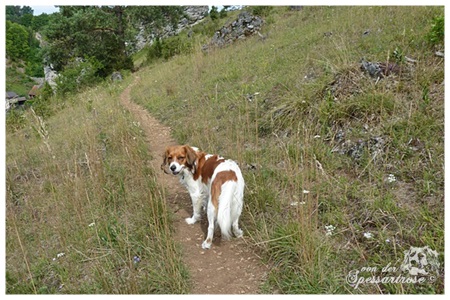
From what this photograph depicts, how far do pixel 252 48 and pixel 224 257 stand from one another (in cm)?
921

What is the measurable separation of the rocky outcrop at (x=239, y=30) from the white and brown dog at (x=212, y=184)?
11298mm

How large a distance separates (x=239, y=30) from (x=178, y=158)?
40.6ft

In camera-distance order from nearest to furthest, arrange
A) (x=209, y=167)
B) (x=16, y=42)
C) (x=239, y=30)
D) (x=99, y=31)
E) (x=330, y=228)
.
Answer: (x=330, y=228) < (x=209, y=167) < (x=239, y=30) < (x=99, y=31) < (x=16, y=42)

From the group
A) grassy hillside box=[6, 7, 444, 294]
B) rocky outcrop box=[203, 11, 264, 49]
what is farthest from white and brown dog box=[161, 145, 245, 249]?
rocky outcrop box=[203, 11, 264, 49]

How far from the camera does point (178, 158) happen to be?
4008 millimetres

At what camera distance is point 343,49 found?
6.70 meters

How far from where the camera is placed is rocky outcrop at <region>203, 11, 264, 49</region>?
14.6 metres

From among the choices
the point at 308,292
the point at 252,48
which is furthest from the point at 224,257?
the point at 252,48

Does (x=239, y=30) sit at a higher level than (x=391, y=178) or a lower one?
higher

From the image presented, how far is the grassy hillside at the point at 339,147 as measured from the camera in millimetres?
3070

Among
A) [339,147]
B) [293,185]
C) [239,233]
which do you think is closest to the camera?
[239,233]

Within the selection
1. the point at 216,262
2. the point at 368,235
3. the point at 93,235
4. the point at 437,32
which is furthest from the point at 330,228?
the point at 437,32

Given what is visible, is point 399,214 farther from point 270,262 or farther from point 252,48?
point 252,48

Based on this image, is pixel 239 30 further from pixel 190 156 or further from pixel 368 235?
pixel 368 235
